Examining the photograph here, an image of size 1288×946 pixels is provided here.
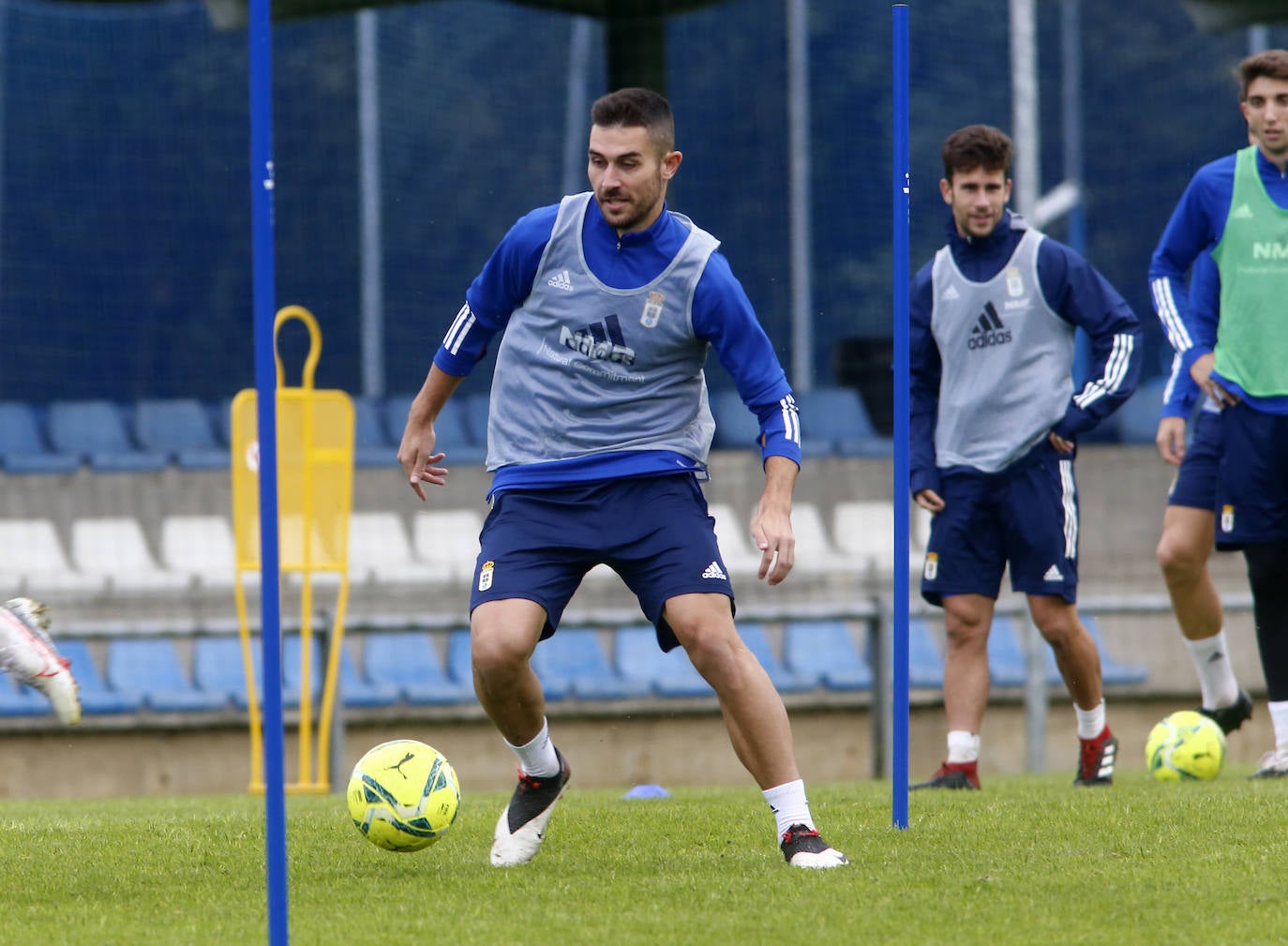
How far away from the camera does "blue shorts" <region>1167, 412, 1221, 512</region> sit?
6.86 meters

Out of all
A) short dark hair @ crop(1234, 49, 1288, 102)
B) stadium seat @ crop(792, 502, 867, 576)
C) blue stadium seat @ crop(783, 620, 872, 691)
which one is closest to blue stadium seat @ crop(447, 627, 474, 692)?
blue stadium seat @ crop(783, 620, 872, 691)

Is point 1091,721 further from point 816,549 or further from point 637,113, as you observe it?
point 816,549

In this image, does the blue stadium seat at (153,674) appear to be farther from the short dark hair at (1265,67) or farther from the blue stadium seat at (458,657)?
the short dark hair at (1265,67)

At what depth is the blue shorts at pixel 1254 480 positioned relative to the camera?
21.7 ft

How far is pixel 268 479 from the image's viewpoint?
3.43 m

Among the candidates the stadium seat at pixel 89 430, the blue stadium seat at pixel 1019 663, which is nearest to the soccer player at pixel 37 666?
the blue stadium seat at pixel 1019 663

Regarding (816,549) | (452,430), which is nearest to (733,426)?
(816,549)

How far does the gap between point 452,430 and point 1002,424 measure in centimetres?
988

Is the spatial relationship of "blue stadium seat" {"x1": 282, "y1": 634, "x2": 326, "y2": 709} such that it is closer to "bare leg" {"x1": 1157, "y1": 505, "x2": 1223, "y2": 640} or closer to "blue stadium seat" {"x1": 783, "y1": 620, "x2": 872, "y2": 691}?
"blue stadium seat" {"x1": 783, "y1": 620, "x2": 872, "y2": 691}

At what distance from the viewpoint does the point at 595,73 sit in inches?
736

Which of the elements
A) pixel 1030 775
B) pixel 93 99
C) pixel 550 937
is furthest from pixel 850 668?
pixel 93 99

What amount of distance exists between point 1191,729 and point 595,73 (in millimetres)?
12921

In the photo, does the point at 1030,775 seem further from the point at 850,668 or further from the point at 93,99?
the point at 93,99

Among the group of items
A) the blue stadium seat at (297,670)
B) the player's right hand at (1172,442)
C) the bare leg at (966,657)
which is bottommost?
the blue stadium seat at (297,670)
